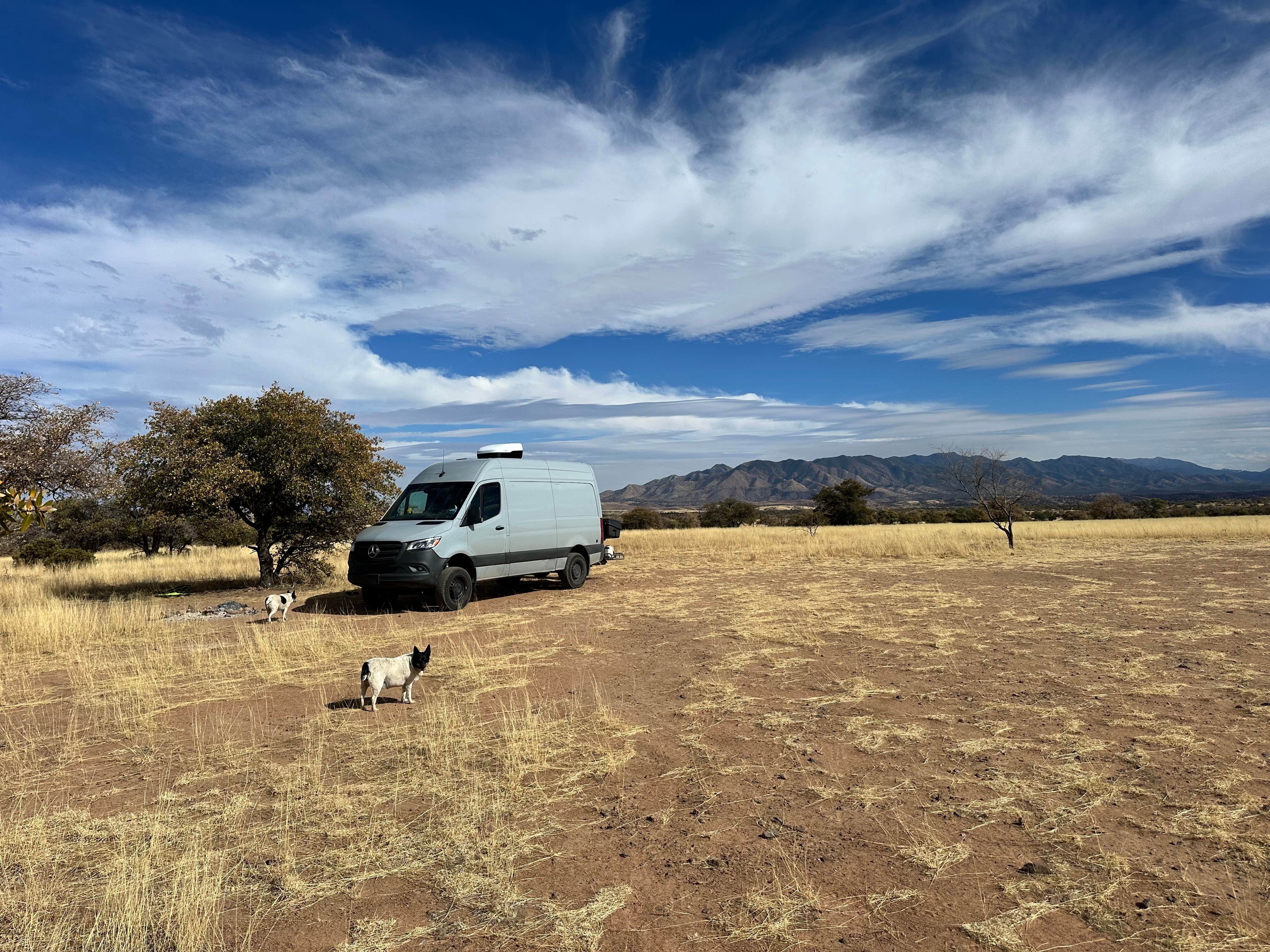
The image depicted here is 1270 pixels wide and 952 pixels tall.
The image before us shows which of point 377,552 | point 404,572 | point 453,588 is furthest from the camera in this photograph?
point 453,588

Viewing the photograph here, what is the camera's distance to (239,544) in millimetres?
32125

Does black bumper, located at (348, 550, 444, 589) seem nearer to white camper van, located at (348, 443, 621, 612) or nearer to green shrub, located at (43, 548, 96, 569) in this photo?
white camper van, located at (348, 443, 621, 612)

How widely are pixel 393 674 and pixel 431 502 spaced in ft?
23.6

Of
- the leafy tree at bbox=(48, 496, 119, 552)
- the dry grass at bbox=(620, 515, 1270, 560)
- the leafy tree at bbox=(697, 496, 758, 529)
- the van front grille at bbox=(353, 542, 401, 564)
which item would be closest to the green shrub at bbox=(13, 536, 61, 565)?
the leafy tree at bbox=(48, 496, 119, 552)

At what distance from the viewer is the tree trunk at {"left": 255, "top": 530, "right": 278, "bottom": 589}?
1620cm

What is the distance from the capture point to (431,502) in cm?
1376

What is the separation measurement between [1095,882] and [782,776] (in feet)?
6.29

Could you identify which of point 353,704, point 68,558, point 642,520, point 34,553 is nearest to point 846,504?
point 642,520

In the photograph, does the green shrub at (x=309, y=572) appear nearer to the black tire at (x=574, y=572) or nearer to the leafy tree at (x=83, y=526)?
the black tire at (x=574, y=572)

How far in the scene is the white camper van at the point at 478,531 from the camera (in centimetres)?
1251

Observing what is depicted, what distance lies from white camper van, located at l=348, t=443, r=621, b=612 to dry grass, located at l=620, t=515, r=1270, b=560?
1017cm

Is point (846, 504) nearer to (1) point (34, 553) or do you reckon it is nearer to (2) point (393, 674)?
(1) point (34, 553)

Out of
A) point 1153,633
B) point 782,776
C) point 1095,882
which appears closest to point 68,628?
point 782,776

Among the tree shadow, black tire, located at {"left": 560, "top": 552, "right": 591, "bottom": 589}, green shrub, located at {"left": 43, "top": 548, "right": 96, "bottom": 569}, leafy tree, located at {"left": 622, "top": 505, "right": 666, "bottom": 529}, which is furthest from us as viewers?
leafy tree, located at {"left": 622, "top": 505, "right": 666, "bottom": 529}
